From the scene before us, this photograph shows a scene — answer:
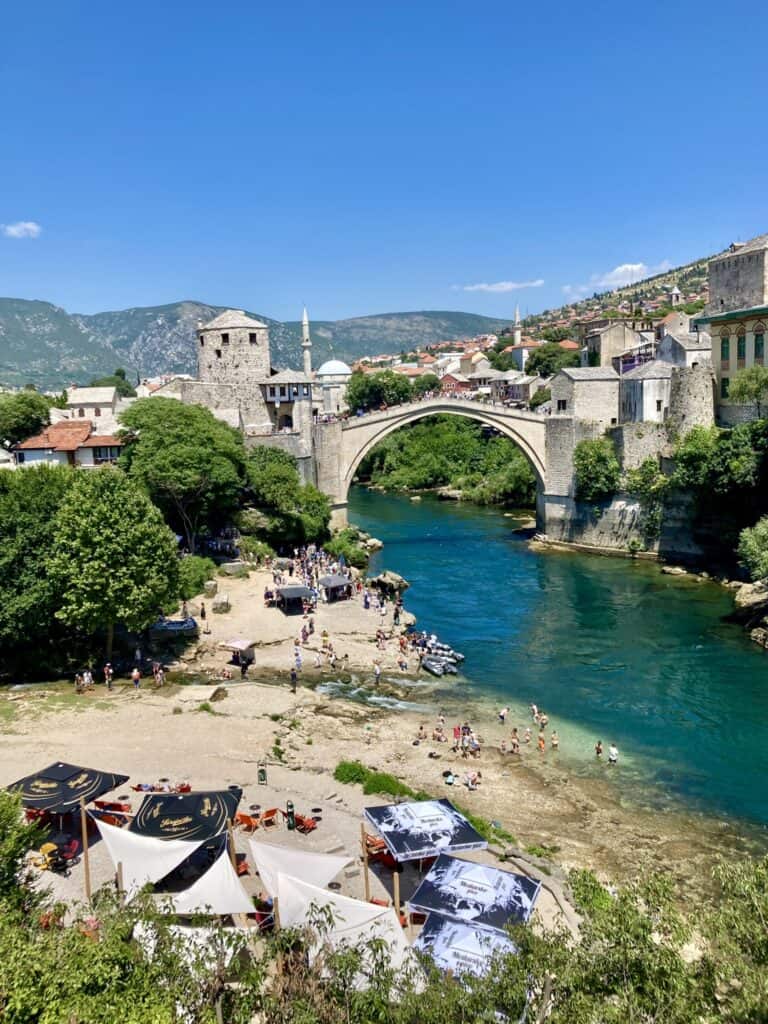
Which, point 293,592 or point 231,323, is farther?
point 231,323

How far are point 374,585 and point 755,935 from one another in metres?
27.7

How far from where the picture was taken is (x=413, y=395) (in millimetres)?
94625

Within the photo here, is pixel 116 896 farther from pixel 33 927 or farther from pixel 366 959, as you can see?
pixel 366 959

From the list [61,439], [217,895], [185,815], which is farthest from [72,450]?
[217,895]

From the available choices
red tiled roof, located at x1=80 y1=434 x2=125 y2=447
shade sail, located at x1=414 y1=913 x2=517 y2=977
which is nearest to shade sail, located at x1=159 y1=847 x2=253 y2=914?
shade sail, located at x1=414 y1=913 x2=517 y2=977

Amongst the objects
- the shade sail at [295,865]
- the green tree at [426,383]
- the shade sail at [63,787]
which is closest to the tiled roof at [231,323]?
the shade sail at [63,787]

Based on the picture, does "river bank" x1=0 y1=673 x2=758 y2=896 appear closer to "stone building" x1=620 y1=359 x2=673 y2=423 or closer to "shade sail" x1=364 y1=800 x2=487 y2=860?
"shade sail" x1=364 y1=800 x2=487 y2=860

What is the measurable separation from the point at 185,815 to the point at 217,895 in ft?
8.00

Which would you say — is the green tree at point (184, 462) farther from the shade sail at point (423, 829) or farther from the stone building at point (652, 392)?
the shade sail at point (423, 829)

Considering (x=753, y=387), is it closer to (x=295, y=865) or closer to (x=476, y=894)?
(x=476, y=894)

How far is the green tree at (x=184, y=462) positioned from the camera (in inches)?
1315

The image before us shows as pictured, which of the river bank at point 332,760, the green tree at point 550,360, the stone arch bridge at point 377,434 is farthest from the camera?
the green tree at point 550,360

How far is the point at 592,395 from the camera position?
45438 mm

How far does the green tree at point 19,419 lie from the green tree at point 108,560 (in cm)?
2204
